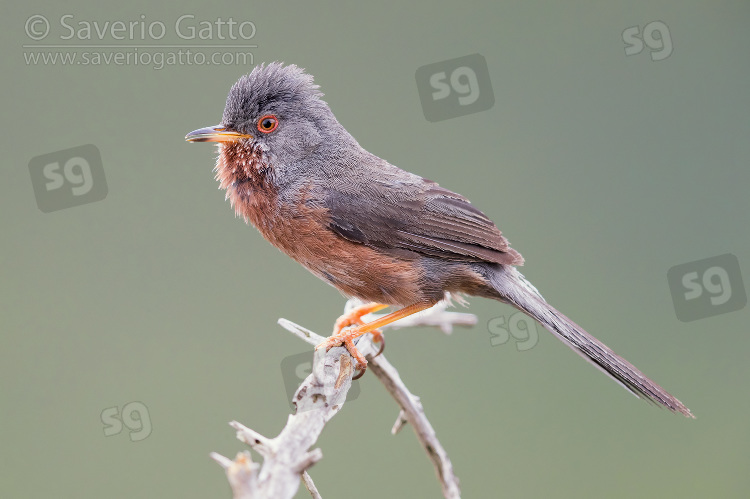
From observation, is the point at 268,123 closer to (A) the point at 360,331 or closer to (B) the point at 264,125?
(B) the point at 264,125

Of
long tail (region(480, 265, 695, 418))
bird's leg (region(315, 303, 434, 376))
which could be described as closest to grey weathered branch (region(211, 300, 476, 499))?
bird's leg (region(315, 303, 434, 376))

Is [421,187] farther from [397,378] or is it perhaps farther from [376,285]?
[397,378]

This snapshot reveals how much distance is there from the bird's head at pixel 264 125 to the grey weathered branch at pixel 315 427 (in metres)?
0.70

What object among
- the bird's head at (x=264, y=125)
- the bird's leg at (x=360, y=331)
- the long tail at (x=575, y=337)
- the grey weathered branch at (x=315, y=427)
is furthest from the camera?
the bird's head at (x=264, y=125)

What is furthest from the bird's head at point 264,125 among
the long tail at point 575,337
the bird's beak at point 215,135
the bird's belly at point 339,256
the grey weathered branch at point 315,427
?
the long tail at point 575,337

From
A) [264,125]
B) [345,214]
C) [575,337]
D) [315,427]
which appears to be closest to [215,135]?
[264,125]

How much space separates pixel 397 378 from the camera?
2.91 meters

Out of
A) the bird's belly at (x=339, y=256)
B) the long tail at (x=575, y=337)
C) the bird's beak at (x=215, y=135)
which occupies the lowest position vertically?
the long tail at (x=575, y=337)

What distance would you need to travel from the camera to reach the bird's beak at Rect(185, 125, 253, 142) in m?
2.97

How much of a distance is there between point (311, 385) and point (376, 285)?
0.59 metres

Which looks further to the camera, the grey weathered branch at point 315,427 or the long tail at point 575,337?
the long tail at point 575,337

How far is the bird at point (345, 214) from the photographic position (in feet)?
9.70

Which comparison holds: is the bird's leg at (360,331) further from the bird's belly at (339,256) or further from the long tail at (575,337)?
the long tail at (575,337)

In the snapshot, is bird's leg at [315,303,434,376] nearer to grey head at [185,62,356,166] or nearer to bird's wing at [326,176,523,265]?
bird's wing at [326,176,523,265]
